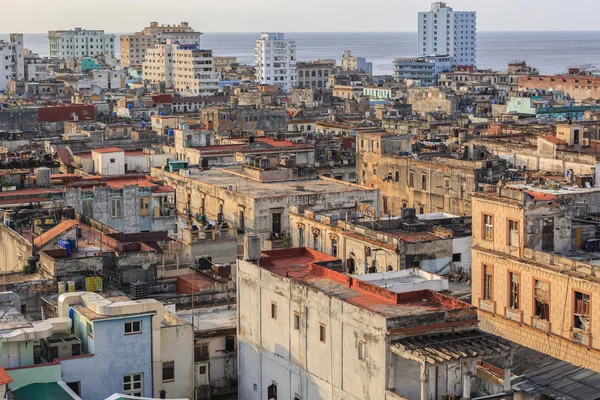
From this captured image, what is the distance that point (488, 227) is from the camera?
42281 mm

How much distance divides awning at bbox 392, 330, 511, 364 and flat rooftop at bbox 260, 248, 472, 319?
2.45ft

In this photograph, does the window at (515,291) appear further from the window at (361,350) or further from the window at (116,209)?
the window at (116,209)

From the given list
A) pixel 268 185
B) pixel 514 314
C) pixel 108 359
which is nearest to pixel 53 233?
pixel 108 359

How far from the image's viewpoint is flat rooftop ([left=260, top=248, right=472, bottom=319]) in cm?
3406

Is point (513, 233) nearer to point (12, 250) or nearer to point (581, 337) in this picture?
point (581, 337)

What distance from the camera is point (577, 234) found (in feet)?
139

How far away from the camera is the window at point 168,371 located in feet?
127

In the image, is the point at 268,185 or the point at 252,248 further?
the point at 268,185

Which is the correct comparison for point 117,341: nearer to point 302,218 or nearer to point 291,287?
point 291,287

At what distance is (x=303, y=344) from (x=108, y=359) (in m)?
6.11

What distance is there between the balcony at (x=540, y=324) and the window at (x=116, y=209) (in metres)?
26.7

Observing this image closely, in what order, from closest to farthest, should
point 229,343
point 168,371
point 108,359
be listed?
point 108,359 < point 168,371 < point 229,343

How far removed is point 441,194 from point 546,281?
101 ft

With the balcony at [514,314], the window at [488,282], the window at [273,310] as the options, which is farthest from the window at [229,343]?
the balcony at [514,314]
